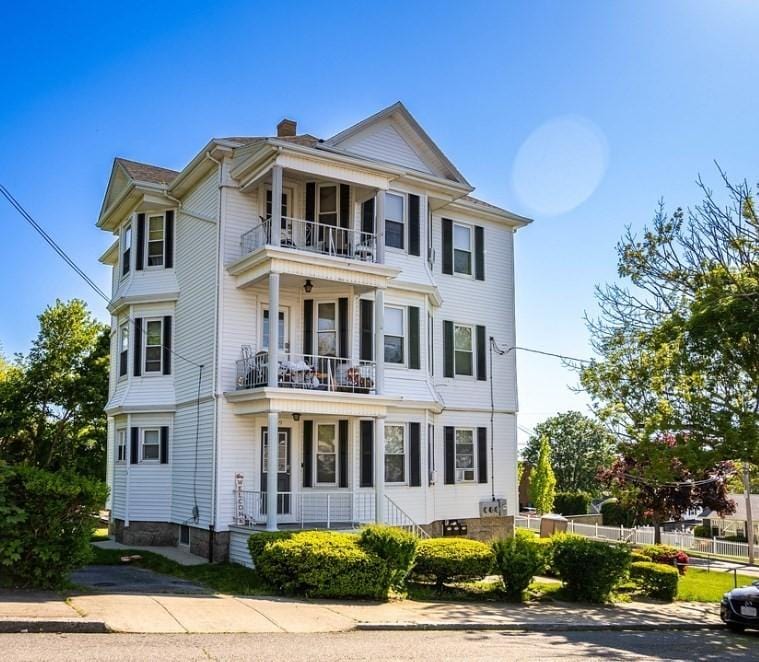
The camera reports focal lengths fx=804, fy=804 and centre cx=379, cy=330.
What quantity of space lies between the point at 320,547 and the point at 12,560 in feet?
18.2

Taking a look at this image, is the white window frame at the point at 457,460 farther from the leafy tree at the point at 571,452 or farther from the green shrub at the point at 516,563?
the leafy tree at the point at 571,452

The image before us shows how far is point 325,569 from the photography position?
49.9 feet

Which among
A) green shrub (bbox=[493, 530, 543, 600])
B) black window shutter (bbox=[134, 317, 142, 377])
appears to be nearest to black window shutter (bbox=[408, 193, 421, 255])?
black window shutter (bbox=[134, 317, 142, 377])

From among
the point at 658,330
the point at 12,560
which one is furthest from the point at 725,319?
the point at 12,560

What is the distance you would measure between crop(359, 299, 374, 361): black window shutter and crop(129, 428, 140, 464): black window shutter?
712 centimetres

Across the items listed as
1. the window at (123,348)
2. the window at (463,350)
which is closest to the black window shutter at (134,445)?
the window at (123,348)

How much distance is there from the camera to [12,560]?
12422 mm

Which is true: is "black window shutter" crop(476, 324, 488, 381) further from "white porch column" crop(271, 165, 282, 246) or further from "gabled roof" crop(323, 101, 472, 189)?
"white porch column" crop(271, 165, 282, 246)

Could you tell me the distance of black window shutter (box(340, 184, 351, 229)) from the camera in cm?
2203

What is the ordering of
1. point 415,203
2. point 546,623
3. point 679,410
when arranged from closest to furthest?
1. point 546,623
2. point 679,410
3. point 415,203

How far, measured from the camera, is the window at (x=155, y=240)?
79.2ft

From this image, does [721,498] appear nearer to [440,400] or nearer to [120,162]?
[440,400]

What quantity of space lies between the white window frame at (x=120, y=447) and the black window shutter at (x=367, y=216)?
9450 millimetres

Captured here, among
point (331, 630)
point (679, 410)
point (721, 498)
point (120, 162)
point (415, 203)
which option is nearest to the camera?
point (331, 630)
